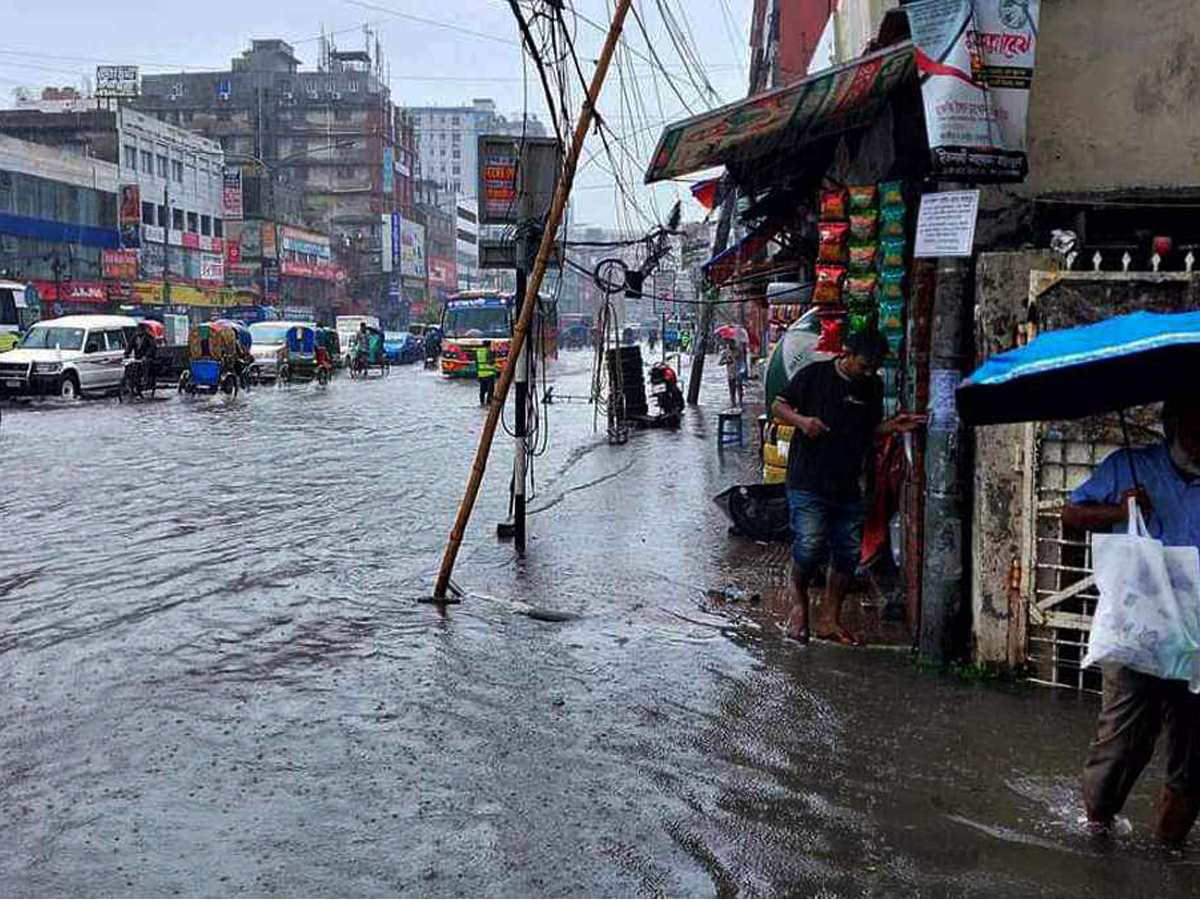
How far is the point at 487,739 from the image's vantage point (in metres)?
5.41

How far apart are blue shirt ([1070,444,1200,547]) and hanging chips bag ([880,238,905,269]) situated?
410 centimetres

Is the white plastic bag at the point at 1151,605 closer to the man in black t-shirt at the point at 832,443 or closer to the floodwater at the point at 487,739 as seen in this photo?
the floodwater at the point at 487,739

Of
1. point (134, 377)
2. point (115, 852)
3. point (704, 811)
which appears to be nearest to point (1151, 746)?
point (704, 811)

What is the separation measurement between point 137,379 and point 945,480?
2698 cm

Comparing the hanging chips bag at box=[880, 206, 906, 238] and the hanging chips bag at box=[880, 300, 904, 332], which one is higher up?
the hanging chips bag at box=[880, 206, 906, 238]

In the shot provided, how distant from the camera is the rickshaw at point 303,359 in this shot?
37719 millimetres

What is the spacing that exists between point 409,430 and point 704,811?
58.4ft

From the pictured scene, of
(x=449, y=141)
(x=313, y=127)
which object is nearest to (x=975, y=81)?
(x=313, y=127)

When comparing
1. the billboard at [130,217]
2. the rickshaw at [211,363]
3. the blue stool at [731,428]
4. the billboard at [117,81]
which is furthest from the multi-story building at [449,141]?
the blue stool at [731,428]

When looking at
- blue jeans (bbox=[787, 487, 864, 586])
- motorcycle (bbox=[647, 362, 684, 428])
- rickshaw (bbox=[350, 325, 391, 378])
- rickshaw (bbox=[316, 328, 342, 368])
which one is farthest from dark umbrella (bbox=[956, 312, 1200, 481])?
rickshaw (bbox=[350, 325, 391, 378])

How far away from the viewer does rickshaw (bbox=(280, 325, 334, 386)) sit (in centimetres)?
3772

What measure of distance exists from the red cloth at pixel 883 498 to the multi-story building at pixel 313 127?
306 ft

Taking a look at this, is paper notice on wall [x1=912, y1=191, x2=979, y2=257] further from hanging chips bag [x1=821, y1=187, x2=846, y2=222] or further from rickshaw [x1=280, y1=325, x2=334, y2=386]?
rickshaw [x1=280, y1=325, x2=334, y2=386]

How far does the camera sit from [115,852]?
4145 millimetres
